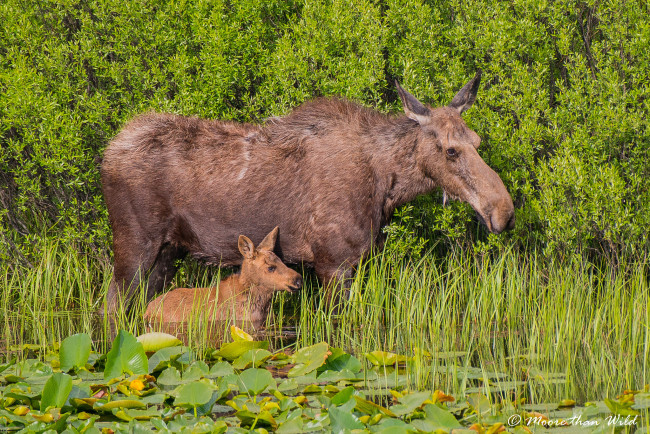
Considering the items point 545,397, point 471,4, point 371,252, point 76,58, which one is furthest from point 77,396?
point 471,4

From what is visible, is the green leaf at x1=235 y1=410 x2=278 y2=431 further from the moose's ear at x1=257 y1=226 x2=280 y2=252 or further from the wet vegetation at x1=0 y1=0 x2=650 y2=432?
the moose's ear at x1=257 y1=226 x2=280 y2=252

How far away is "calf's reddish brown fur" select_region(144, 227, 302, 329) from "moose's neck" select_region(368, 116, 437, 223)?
1116 millimetres

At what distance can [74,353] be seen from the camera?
5648 millimetres

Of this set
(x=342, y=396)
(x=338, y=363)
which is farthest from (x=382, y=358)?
(x=342, y=396)

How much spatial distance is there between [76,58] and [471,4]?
4.37 meters

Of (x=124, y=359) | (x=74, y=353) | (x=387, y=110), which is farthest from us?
(x=387, y=110)

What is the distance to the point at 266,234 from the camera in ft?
26.0

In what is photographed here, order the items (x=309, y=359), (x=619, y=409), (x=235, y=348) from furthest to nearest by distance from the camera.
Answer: (x=235, y=348) → (x=309, y=359) → (x=619, y=409)

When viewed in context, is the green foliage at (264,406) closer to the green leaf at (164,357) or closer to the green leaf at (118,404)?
Answer: the green leaf at (118,404)

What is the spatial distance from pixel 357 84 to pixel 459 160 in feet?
5.86

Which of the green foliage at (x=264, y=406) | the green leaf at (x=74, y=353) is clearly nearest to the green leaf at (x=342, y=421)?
the green foliage at (x=264, y=406)

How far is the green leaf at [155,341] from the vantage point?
6.08m

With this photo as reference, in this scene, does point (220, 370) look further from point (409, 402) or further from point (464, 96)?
point (464, 96)

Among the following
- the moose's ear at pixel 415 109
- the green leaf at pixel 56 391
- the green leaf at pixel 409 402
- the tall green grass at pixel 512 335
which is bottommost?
the tall green grass at pixel 512 335
